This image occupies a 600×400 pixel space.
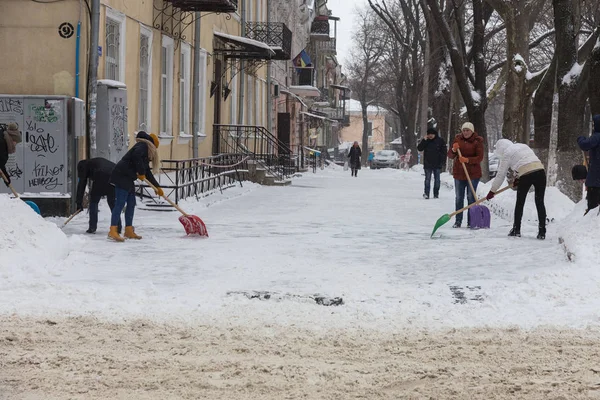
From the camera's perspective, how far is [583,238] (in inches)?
353

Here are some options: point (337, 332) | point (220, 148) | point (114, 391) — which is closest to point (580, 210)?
point (337, 332)

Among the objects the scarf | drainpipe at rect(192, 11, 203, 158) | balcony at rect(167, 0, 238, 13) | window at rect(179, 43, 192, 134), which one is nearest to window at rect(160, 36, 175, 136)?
balcony at rect(167, 0, 238, 13)

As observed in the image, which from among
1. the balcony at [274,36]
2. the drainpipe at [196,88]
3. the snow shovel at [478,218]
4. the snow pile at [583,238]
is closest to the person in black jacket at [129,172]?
the snow shovel at [478,218]

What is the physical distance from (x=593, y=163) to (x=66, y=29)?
8.10 meters

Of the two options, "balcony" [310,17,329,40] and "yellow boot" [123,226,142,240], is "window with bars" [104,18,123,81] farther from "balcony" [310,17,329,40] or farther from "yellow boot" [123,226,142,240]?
"balcony" [310,17,329,40]

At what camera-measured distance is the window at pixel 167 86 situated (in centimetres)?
2019

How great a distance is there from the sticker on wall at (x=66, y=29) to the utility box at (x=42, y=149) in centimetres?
125

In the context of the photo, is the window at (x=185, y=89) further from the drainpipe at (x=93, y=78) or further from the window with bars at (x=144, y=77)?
the drainpipe at (x=93, y=78)

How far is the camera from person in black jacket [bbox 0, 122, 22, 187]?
1252 cm

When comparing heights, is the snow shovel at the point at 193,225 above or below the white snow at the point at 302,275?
above

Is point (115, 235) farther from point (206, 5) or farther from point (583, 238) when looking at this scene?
point (206, 5)

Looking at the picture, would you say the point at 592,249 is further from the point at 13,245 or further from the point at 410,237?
the point at 13,245

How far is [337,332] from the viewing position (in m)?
6.57

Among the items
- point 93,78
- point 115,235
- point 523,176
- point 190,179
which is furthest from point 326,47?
point 115,235
